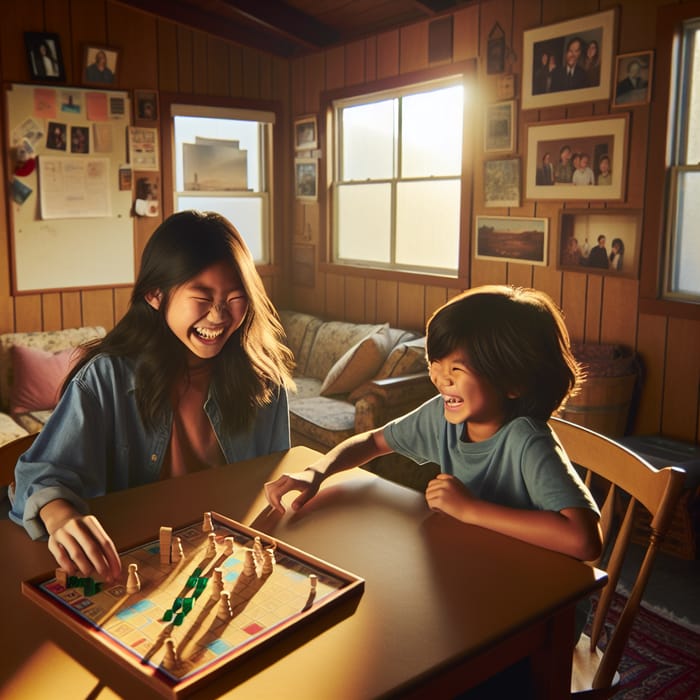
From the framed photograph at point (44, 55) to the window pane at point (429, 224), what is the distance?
215 cm

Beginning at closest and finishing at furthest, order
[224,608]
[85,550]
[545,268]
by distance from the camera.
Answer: [224,608]
[85,550]
[545,268]

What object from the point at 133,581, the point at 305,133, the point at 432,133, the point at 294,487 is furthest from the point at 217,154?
the point at 133,581

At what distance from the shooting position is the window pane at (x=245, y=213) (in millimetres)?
5489

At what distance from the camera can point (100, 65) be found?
477 centimetres

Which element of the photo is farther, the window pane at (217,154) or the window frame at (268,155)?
the window pane at (217,154)

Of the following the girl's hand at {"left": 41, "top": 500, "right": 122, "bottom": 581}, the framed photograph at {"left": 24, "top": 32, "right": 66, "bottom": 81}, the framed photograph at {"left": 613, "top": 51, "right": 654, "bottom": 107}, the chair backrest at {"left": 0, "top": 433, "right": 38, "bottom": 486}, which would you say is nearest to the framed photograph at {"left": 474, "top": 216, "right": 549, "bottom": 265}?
the framed photograph at {"left": 613, "top": 51, "right": 654, "bottom": 107}

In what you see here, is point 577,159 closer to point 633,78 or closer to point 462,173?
point 633,78

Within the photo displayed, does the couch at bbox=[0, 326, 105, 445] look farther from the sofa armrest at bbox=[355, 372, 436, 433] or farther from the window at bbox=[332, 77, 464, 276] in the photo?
the window at bbox=[332, 77, 464, 276]

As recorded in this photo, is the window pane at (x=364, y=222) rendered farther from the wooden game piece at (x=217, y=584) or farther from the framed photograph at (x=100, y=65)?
the wooden game piece at (x=217, y=584)

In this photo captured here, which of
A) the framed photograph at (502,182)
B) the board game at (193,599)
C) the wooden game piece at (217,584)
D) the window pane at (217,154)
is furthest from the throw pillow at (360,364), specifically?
the wooden game piece at (217,584)

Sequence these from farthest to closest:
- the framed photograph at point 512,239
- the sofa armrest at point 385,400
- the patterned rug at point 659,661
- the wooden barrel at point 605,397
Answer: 1. the framed photograph at point 512,239
2. the sofa armrest at point 385,400
3. the wooden barrel at point 605,397
4. the patterned rug at point 659,661

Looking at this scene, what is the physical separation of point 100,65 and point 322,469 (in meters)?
3.99

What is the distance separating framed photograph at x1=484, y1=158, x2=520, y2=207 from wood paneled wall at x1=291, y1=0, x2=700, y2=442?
0.05 meters

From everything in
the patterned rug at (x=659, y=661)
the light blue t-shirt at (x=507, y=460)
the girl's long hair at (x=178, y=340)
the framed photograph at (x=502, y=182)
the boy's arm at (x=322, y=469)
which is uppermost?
the framed photograph at (x=502, y=182)
